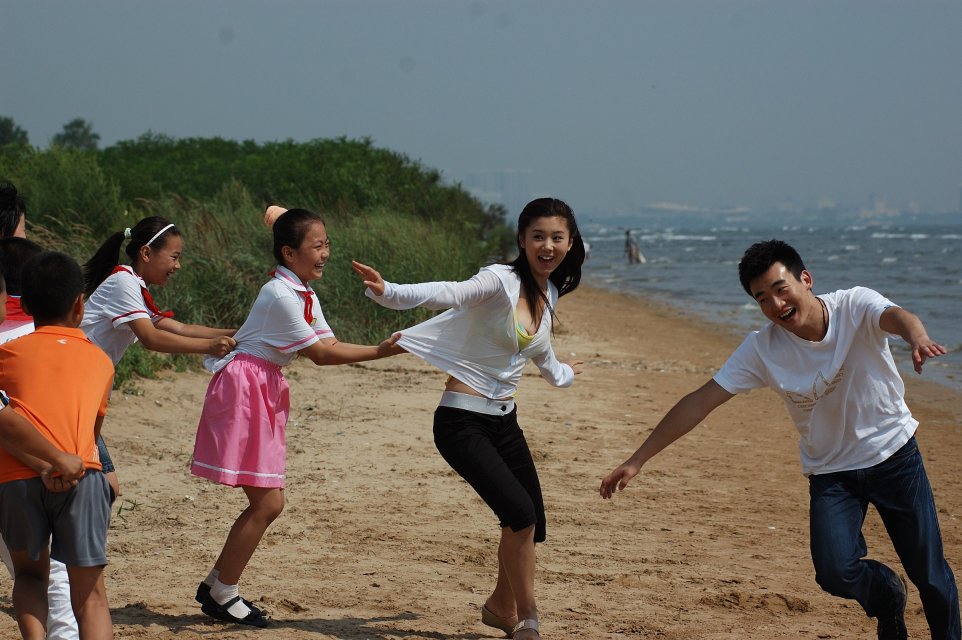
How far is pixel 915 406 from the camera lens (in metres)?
13.1

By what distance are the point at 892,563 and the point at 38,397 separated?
4.84 m

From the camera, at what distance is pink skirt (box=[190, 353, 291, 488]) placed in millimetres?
4883

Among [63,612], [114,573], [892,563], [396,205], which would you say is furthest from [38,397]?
[396,205]

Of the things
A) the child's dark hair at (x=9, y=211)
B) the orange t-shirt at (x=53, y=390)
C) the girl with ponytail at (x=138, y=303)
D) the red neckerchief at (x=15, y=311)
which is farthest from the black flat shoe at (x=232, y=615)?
the child's dark hair at (x=9, y=211)

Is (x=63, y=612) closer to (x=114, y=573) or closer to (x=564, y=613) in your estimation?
(x=114, y=573)

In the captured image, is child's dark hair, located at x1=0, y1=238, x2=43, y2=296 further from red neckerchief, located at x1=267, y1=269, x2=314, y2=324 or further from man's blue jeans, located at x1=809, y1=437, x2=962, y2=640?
man's blue jeans, located at x1=809, y1=437, x2=962, y2=640

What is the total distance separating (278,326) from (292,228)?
1.50ft

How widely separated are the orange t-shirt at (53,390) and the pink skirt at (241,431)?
1.04m

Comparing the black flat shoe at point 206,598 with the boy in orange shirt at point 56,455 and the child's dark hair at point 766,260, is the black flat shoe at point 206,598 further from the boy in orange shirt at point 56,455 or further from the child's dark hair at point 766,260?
the child's dark hair at point 766,260

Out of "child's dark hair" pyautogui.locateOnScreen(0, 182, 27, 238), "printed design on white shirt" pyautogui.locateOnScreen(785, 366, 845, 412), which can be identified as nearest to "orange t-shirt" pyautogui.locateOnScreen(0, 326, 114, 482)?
"child's dark hair" pyautogui.locateOnScreen(0, 182, 27, 238)

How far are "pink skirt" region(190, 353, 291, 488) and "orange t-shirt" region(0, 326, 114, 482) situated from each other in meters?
1.04

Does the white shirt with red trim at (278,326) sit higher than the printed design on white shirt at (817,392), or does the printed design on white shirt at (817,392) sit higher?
the white shirt with red trim at (278,326)

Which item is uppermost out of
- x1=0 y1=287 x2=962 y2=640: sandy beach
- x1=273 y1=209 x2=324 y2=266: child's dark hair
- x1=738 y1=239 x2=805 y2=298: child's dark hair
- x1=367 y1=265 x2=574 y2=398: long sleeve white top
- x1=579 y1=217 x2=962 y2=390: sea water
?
x1=273 y1=209 x2=324 y2=266: child's dark hair

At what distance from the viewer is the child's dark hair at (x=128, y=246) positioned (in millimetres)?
5383
